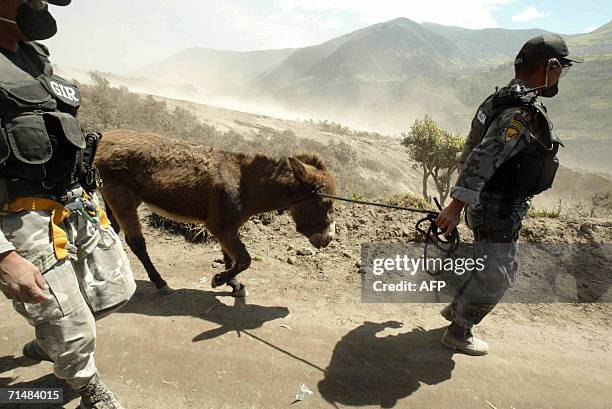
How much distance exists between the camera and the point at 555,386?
340 centimetres

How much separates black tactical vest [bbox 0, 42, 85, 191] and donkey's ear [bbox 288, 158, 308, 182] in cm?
263

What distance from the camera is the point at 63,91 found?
7.70 ft

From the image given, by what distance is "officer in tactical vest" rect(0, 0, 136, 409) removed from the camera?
197 cm

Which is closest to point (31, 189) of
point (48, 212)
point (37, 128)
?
point (48, 212)

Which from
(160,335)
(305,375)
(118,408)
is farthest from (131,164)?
(305,375)

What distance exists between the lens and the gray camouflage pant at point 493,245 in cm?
342

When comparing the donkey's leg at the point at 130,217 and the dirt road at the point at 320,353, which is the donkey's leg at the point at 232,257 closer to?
the dirt road at the point at 320,353

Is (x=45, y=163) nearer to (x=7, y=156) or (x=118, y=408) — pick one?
(x=7, y=156)

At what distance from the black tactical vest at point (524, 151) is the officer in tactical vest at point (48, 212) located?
3361 mm

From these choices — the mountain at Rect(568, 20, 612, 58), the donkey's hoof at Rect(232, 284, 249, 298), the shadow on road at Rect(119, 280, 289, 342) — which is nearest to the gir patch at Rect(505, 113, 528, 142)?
the shadow on road at Rect(119, 280, 289, 342)

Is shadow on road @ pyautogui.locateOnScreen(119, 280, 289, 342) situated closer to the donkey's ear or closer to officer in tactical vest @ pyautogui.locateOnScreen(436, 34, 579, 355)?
the donkey's ear

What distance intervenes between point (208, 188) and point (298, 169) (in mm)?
1212

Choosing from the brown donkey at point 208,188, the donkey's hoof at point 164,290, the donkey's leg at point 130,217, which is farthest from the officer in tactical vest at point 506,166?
the donkey's leg at point 130,217

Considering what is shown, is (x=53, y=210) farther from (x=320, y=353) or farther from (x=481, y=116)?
(x=481, y=116)
